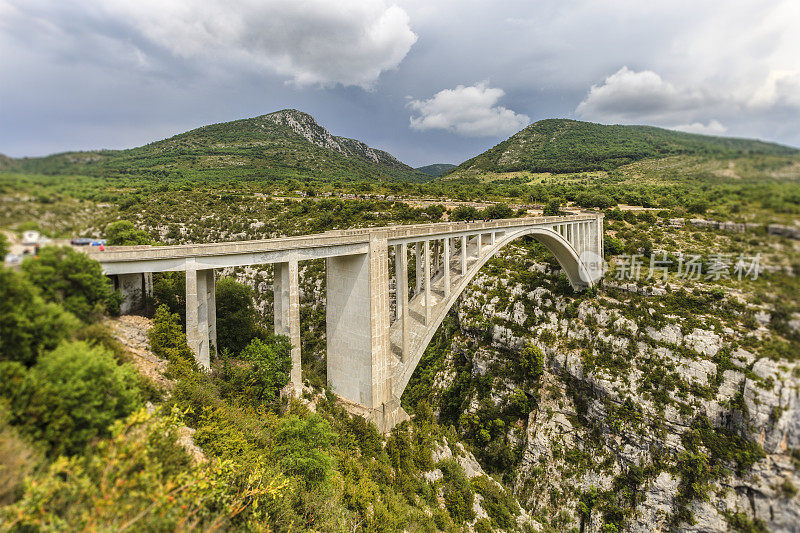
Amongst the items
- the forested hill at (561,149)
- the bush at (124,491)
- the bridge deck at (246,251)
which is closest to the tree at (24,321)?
the bush at (124,491)

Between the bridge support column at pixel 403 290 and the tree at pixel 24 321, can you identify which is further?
the bridge support column at pixel 403 290

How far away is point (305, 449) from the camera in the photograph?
11297 mm

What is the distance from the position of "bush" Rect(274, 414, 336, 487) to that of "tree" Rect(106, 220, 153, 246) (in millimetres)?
8028

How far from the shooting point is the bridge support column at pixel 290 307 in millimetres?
14375

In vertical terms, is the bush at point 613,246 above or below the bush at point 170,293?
above

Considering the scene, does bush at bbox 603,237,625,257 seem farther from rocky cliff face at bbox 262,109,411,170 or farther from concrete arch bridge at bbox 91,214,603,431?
rocky cliff face at bbox 262,109,411,170

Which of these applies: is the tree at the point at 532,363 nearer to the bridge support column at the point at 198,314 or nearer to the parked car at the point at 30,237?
the bridge support column at the point at 198,314

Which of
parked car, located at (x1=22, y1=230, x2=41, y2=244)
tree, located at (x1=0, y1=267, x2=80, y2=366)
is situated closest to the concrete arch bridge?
parked car, located at (x1=22, y1=230, x2=41, y2=244)

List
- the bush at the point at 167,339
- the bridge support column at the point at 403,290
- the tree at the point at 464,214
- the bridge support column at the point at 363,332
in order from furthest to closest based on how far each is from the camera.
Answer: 1. the tree at the point at 464,214
2. the bridge support column at the point at 403,290
3. the bridge support column at the point at 363,332
4. the bush at the point at 167,339

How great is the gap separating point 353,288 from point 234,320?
7.00 meters

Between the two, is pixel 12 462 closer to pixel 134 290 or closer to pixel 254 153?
pixel 134 290

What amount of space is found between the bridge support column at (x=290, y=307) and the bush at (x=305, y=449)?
116 inches

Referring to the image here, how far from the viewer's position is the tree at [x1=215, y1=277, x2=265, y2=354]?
17266 millimetres

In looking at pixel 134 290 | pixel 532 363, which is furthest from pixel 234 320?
pixel 532 363
